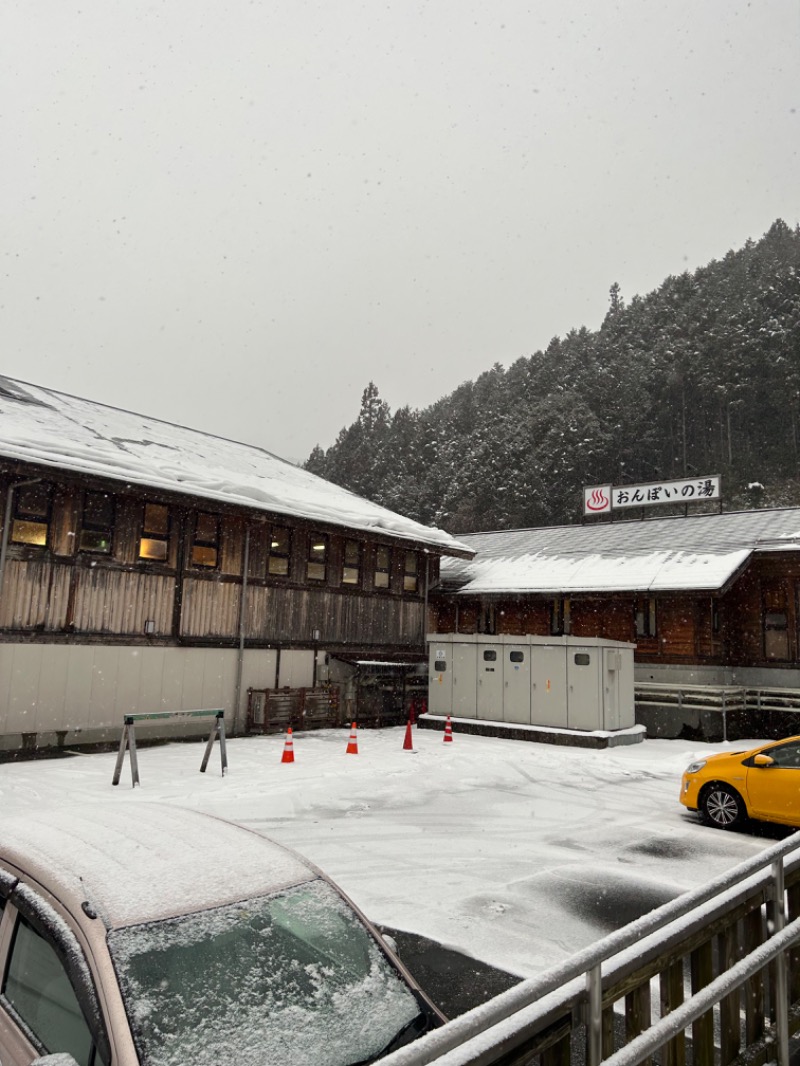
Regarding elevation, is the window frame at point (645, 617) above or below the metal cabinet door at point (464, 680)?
above

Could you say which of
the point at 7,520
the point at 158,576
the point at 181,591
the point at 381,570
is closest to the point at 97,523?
the point at 158,576

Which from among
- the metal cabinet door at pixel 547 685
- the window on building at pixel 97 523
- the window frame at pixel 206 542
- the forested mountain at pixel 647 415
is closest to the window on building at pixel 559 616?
the metal cabinet door at pixel 547 685

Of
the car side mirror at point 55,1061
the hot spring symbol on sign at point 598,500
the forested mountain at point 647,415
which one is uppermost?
the forested mountain at point 647,415

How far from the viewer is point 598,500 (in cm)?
3219

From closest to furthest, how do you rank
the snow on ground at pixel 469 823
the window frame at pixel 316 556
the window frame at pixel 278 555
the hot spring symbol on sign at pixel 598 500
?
the snow on ground at pixel 469 823 → the window frame at pixel 278 555 → the window frame at pixel 316 556 → the hot spring symbol on sign at pixel 598 500

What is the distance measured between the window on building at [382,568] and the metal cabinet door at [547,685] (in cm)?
651

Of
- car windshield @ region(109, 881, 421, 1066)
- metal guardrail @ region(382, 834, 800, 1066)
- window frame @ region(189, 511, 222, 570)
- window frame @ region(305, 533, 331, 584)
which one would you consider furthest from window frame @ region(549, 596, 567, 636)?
car windshield @ region(109, 881, 421, 1066)

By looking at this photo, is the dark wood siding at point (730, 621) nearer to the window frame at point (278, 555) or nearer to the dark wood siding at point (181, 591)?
the dark wood siding at point (181, 591)

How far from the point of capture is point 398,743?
1808cm

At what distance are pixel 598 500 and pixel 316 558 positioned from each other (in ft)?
49.9

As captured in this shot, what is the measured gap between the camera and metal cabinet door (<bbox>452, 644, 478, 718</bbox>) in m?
20.5

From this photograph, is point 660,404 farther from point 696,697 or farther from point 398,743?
point 398,743

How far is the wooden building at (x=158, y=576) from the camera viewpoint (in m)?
15.4

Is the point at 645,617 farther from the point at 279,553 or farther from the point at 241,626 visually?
the point at 241,626
